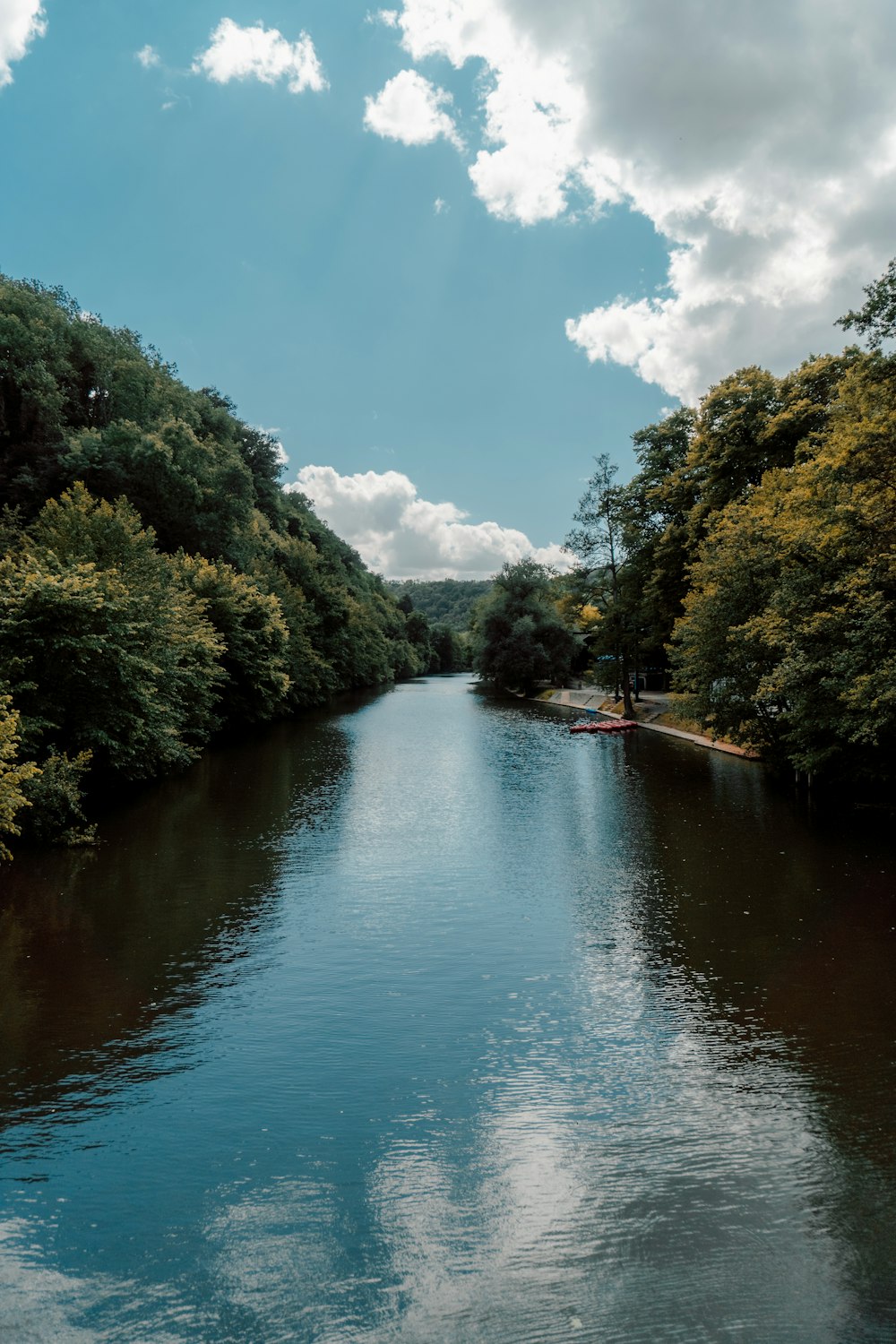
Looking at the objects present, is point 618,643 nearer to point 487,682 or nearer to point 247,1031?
point 247,1031

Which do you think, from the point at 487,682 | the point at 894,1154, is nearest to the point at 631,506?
the point at 894,1154

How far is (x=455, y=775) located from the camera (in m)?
28.7

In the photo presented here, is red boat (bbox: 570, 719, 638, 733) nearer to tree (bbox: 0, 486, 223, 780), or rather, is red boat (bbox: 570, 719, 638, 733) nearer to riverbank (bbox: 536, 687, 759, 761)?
riverbank (bbox: 536, 687, 759, 761)

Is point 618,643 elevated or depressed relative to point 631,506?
depressed

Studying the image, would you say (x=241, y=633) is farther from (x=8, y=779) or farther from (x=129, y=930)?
(x=129, y=930)

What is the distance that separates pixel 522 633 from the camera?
6831 centimetres

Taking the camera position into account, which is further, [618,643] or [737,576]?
[618,643]

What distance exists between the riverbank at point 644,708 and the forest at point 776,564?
6.43 ft

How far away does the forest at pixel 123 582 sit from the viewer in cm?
1889

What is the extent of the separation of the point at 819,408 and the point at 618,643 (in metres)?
20.5

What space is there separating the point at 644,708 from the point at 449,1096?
1639 inches

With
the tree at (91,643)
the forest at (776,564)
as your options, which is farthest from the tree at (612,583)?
the tree at (91,643)

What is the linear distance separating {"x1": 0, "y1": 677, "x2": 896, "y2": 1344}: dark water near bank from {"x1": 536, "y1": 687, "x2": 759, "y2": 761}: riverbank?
1642 centimetres

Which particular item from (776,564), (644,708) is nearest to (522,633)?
(644,708)
